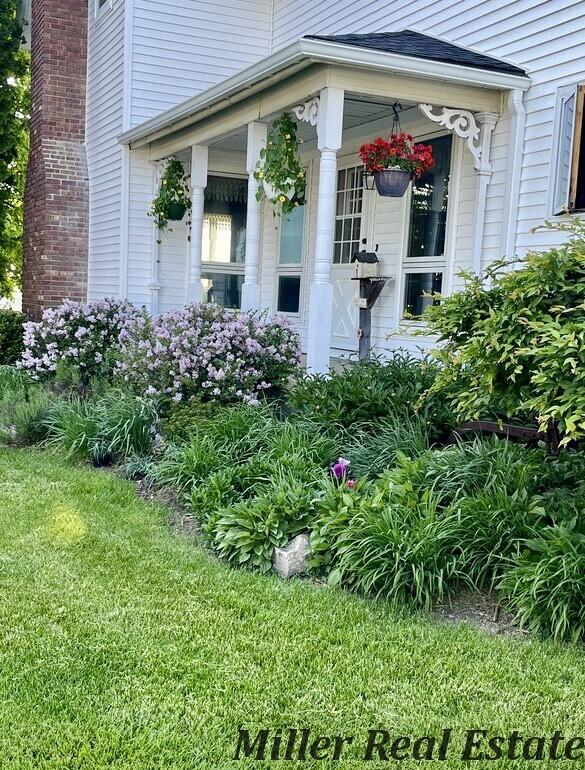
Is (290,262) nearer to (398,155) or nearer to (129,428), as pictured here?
(398,155)

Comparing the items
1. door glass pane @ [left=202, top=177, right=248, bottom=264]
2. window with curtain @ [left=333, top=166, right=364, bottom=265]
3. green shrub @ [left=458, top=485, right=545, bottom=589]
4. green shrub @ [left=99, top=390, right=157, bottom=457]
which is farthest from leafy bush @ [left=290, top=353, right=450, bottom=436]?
door glass pane @ [left=202, top=177, right=248, bottom=264]

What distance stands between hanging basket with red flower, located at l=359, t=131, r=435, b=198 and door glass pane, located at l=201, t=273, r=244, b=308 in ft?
16.1

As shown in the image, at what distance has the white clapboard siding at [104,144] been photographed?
10812mm

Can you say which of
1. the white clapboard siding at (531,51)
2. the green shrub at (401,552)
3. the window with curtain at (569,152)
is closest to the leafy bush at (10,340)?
the white clapboard siding at (531,51)

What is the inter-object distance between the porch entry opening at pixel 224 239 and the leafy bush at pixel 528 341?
7638 millimetres

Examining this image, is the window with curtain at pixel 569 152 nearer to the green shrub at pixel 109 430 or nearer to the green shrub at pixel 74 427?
the green shrub at pixel 109 430

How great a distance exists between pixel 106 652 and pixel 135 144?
8.63 meters

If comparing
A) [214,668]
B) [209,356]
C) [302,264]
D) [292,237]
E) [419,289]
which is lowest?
[214,668]

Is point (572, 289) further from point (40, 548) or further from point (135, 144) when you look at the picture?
point (135, 144)

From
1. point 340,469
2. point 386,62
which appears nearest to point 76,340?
point 386,62

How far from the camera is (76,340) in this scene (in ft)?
28.9

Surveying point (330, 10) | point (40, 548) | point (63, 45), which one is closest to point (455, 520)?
point (40, 548)

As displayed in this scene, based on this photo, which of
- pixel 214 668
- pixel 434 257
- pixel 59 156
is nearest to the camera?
pixel 214 668

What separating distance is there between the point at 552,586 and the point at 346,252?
20.8 ft
